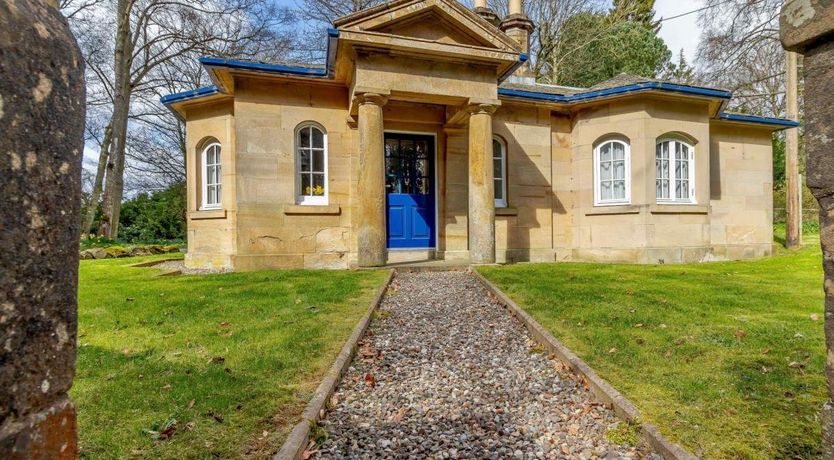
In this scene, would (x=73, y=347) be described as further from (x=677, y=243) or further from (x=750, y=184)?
(x=750, y=184)

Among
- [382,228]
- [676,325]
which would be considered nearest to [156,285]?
[382,228]

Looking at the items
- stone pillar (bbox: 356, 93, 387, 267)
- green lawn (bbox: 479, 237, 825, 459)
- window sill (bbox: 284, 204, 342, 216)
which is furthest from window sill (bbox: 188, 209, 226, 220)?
green lawn (bbox: 479, 237, 825, 459)

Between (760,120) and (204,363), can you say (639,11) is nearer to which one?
(760,120)

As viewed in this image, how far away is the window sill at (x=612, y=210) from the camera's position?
10116 mm

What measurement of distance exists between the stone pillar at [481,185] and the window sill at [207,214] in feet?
18.2

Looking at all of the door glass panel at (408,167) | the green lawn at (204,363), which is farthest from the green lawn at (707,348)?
the door glass panel at (408,167)

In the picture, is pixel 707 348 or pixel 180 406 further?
pixel 707 348

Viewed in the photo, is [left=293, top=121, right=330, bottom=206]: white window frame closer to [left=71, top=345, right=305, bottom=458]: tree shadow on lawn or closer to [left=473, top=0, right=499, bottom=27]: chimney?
[left=71, top=345, right=305, bottom=458]: tree shadow on lawn

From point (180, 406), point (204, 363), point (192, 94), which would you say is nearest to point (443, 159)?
point (192, 94)

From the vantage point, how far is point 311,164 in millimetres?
9641

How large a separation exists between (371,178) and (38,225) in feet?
23.8

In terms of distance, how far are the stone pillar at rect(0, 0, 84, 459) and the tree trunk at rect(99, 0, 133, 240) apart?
62.9 ft

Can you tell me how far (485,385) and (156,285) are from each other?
21.8 feet

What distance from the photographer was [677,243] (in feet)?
33.8
